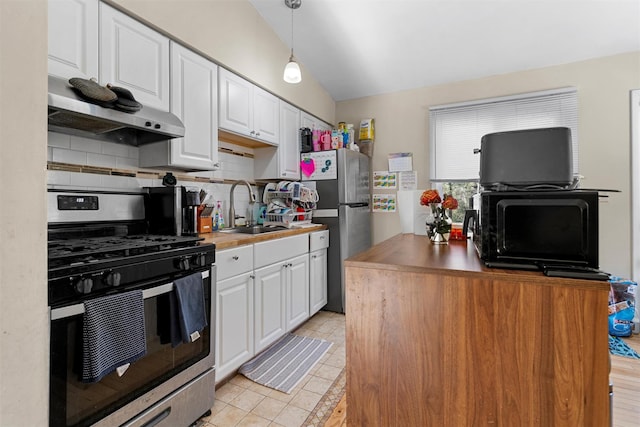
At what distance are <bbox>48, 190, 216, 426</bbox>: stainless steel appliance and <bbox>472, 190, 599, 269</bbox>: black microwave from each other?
136cm

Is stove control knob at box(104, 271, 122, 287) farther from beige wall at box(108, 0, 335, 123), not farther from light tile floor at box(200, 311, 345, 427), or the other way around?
beige wall at box(108, 0, 335, 123)

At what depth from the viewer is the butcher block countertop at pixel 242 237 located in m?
1.82

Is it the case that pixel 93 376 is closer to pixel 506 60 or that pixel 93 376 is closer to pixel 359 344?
pixel 359 344

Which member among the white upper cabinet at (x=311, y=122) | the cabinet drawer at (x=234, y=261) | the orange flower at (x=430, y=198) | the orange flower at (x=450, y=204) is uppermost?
the white upper cabinet at (x=311, y=122)

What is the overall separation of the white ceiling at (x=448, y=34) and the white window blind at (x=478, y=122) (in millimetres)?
323

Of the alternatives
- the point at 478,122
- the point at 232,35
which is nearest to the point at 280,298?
the point at 232,35

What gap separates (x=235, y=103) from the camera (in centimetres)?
237

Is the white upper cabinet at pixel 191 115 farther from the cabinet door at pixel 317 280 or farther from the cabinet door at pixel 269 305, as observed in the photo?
the cabinet door at pixel 317 280

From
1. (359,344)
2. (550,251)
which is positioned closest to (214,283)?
(359,344)

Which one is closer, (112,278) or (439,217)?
(112,278)

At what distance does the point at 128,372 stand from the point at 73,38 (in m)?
1.55

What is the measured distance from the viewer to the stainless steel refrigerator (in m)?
3.12

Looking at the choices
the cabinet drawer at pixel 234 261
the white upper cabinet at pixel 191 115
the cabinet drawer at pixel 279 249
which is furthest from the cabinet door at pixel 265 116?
the cabinet drawer at pixel 234 261

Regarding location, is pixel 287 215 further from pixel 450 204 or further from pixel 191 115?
pixel 450 204
